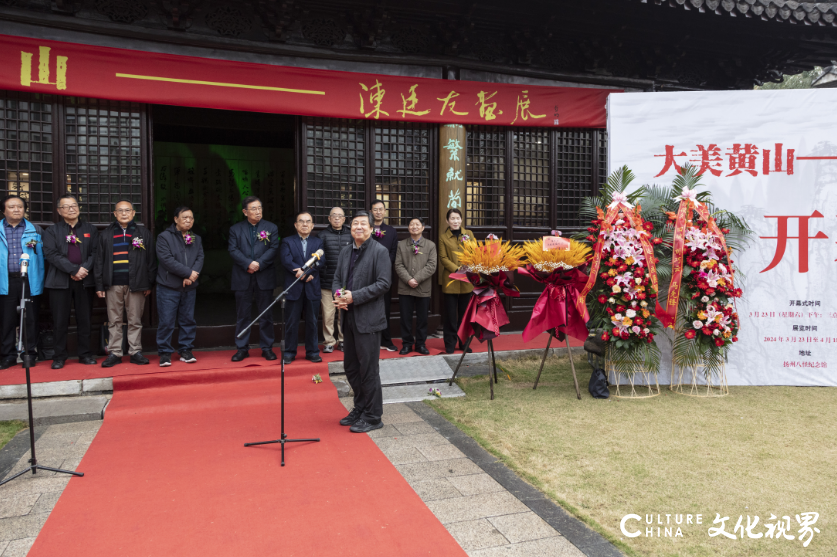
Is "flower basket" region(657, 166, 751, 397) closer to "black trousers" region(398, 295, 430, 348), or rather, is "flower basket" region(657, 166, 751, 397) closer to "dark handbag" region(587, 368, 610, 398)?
"dark handbag" region(587, 368, 610, 398)

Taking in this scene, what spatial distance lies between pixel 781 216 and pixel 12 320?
27.5 feet

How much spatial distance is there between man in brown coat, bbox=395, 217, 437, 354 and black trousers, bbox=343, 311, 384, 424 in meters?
2.07

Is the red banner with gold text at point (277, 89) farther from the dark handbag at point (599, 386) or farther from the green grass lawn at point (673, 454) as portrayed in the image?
the dark handbag at point (599, 386)

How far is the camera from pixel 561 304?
18.9 ft

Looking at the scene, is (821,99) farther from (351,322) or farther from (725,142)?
(351,322)

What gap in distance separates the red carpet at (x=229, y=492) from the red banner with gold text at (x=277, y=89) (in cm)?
344

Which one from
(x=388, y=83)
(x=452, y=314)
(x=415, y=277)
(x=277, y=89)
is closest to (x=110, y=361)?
(x=415, y=277)

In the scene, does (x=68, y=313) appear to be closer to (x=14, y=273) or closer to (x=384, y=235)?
(x=14, y=273)

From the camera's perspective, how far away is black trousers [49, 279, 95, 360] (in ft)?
19.5

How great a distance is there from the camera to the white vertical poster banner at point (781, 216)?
6098 mm

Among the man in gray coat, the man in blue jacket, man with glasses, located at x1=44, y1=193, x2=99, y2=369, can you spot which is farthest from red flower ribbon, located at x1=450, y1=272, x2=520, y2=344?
the man in blue jacket

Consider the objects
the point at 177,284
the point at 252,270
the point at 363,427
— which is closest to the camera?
the point at 363,427

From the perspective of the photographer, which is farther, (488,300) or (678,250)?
(488,300)

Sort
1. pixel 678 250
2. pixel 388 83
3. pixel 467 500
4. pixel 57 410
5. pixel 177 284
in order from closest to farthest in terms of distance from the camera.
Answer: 1. pixel 467 500
2. pixel 57 410
3. pixel 678 250
4. pixel 177 284
5. pixel 388 83
